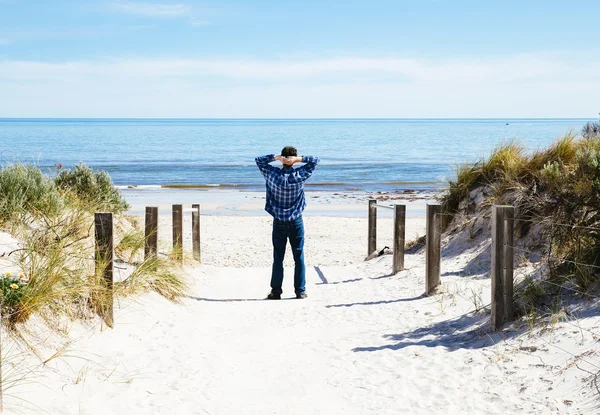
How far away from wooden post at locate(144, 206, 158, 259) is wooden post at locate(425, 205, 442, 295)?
12.4 feet

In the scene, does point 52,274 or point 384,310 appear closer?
point 52,274

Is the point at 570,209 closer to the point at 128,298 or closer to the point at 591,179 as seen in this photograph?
the point at 591,179

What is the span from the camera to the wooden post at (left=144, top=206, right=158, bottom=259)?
9.65 meters

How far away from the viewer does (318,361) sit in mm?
5828

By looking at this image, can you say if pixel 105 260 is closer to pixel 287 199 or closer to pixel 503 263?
pixel 287 199

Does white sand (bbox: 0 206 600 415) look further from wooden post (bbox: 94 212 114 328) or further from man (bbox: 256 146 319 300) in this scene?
man (bbox: 256 146 319 300)

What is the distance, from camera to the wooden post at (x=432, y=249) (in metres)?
8.56

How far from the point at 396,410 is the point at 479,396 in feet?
2.11

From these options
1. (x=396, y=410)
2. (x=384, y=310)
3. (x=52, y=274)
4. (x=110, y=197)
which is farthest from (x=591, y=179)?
(x=110, y=197)

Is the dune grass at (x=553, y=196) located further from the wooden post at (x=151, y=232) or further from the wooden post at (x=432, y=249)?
the wooden post at (x=151, y=232)

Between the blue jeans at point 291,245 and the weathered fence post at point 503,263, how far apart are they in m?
3.11

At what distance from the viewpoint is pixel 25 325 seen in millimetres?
5312

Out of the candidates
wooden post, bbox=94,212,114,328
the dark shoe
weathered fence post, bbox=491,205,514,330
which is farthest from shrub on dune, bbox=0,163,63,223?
weathered fence post, bbox=491,205,514,330

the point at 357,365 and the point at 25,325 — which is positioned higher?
the point at 25,325
